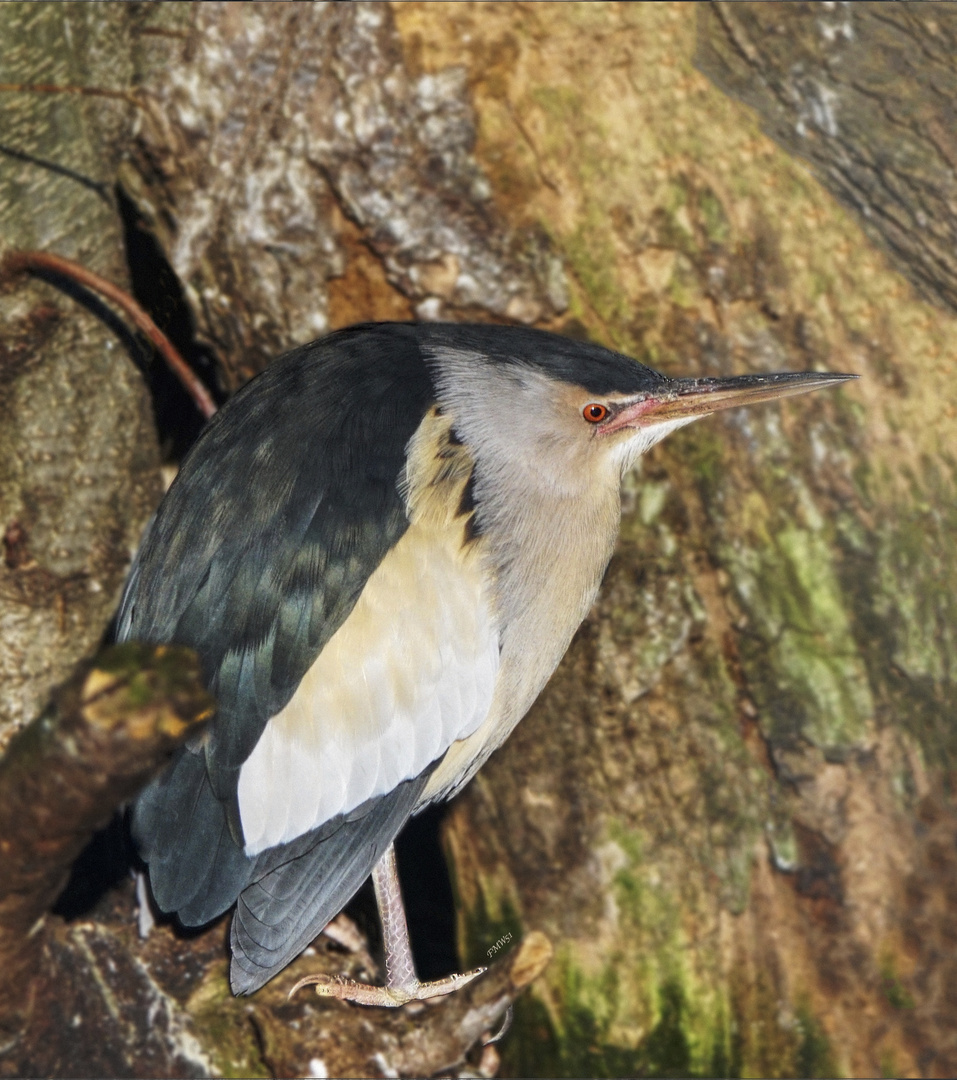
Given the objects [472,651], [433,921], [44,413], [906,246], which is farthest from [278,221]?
[433,921]

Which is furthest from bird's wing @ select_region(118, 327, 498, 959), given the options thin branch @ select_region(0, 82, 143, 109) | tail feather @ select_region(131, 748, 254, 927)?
thin branch @ select_region(0, 82, 143, 109)

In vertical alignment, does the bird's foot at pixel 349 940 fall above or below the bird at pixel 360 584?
below

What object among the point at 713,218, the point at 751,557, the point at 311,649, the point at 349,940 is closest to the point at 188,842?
the point at 311,649

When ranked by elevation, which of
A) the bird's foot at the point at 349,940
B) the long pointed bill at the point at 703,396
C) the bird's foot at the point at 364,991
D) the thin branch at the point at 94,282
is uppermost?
the long pointed bill at the point at 703,396

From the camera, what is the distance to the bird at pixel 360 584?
178 cm

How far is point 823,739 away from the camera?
232 centimetres

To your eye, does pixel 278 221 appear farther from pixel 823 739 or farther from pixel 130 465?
pixel 823 739

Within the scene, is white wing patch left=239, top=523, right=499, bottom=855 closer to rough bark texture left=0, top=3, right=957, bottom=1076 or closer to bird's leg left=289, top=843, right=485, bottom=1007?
bird's leg left=289, top=843, right=485, bottom=1007

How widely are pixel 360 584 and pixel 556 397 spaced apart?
1.55 ft

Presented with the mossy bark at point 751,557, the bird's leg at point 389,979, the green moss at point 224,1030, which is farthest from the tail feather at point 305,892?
the mossy bark at point 751,557

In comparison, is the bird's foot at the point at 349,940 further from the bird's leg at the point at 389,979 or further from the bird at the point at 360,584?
the bird at the point at 360,584

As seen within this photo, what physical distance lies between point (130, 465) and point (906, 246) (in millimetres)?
1668

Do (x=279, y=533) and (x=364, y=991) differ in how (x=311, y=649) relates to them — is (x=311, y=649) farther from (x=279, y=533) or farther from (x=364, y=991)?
(x=364, y=991)

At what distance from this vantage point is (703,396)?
6.41 ft
